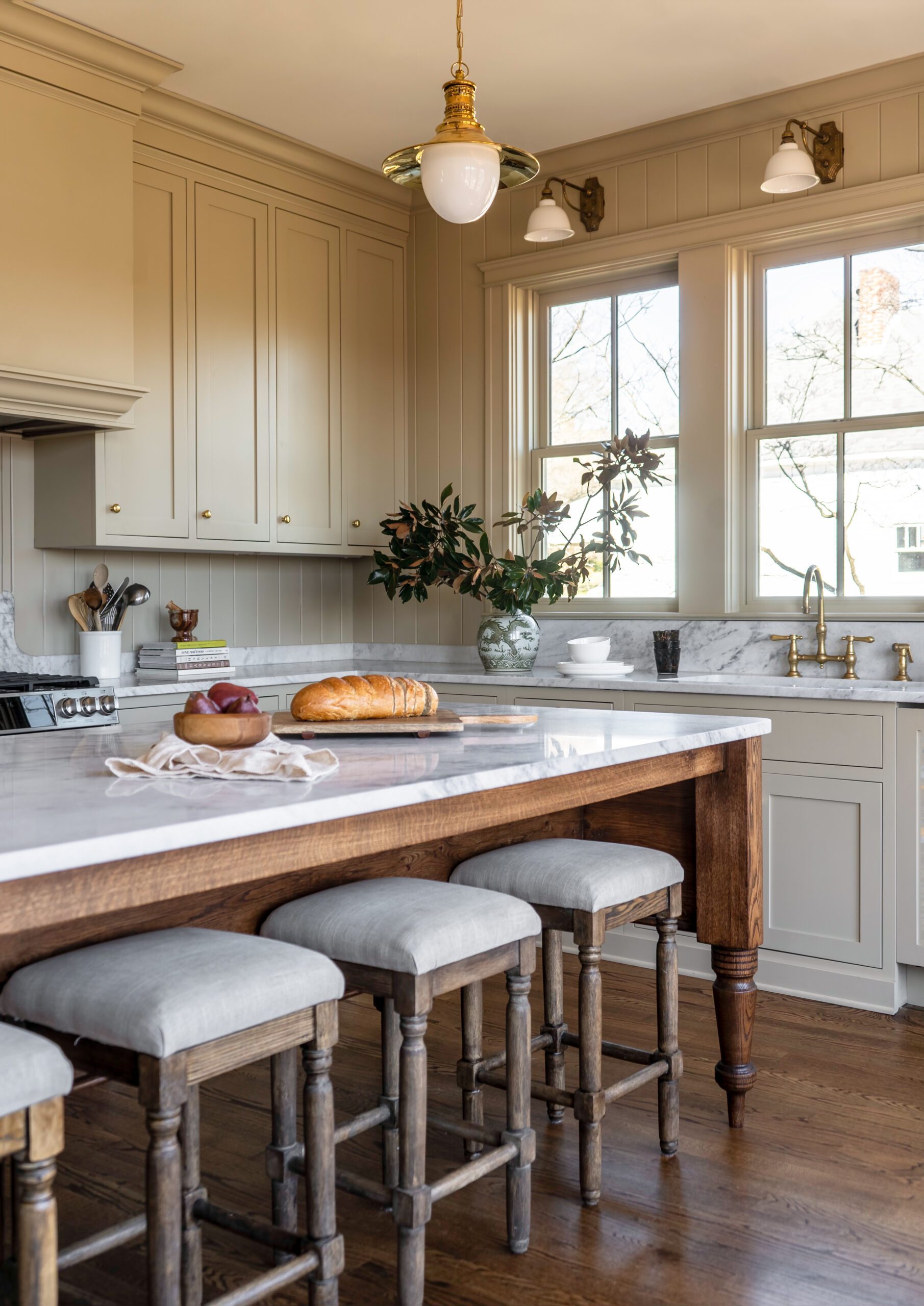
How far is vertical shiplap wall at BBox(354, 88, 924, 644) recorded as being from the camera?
13.8 ft

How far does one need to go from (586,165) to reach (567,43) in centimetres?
86

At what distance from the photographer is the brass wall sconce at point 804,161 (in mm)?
3699

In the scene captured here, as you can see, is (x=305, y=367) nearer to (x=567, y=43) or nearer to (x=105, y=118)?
(x=105, y=118)

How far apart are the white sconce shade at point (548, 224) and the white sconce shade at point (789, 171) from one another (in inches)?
31.7

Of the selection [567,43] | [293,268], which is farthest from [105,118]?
[567,43]

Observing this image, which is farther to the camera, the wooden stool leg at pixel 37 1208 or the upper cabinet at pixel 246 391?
the upper cabinet at pixel 246 391

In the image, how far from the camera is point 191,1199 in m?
1.84

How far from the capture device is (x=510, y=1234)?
2051mm

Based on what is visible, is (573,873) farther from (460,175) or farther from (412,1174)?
(460,175)

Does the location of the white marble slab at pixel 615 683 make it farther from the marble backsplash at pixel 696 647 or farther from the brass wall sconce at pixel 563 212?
the brass wall sconce at pixel 563 212

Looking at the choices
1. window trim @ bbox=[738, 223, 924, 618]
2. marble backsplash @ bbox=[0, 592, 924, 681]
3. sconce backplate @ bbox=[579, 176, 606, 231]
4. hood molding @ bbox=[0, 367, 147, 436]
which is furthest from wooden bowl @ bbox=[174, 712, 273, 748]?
sconce backplate @ bbox=[579, 176, 606, 231]

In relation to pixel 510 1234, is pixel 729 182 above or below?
above

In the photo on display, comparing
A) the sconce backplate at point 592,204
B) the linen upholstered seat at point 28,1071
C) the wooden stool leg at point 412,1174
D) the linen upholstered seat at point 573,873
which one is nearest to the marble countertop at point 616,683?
the linen upholstered seat at point 573,873

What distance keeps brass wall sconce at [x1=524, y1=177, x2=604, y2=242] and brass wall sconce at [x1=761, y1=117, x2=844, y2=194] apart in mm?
712
